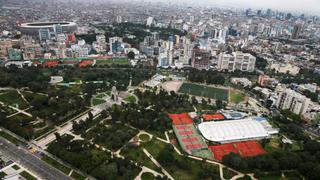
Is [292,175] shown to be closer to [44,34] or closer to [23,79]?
[23,79]

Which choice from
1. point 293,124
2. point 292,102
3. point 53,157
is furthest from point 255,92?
point 53,157

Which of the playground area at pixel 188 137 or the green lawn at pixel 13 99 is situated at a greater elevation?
the green lawn at pixel 13 99

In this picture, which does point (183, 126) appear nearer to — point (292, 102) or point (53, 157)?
point (53, 157)

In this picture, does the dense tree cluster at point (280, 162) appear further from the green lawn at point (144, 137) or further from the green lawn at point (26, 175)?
the green lawn at point (26, 175)

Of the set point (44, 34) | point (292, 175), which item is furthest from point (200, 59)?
point (44, 34)

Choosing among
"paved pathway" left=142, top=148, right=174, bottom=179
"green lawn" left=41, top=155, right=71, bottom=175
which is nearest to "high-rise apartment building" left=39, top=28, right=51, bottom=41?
"green lawn" left=41, top=155, right=71, bottom=175

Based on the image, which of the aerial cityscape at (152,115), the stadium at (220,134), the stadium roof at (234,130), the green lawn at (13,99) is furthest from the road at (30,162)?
the stadium roof at (234,130)

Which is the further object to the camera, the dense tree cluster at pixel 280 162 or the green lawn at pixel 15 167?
the dense tree cluster at pixel 280 162
